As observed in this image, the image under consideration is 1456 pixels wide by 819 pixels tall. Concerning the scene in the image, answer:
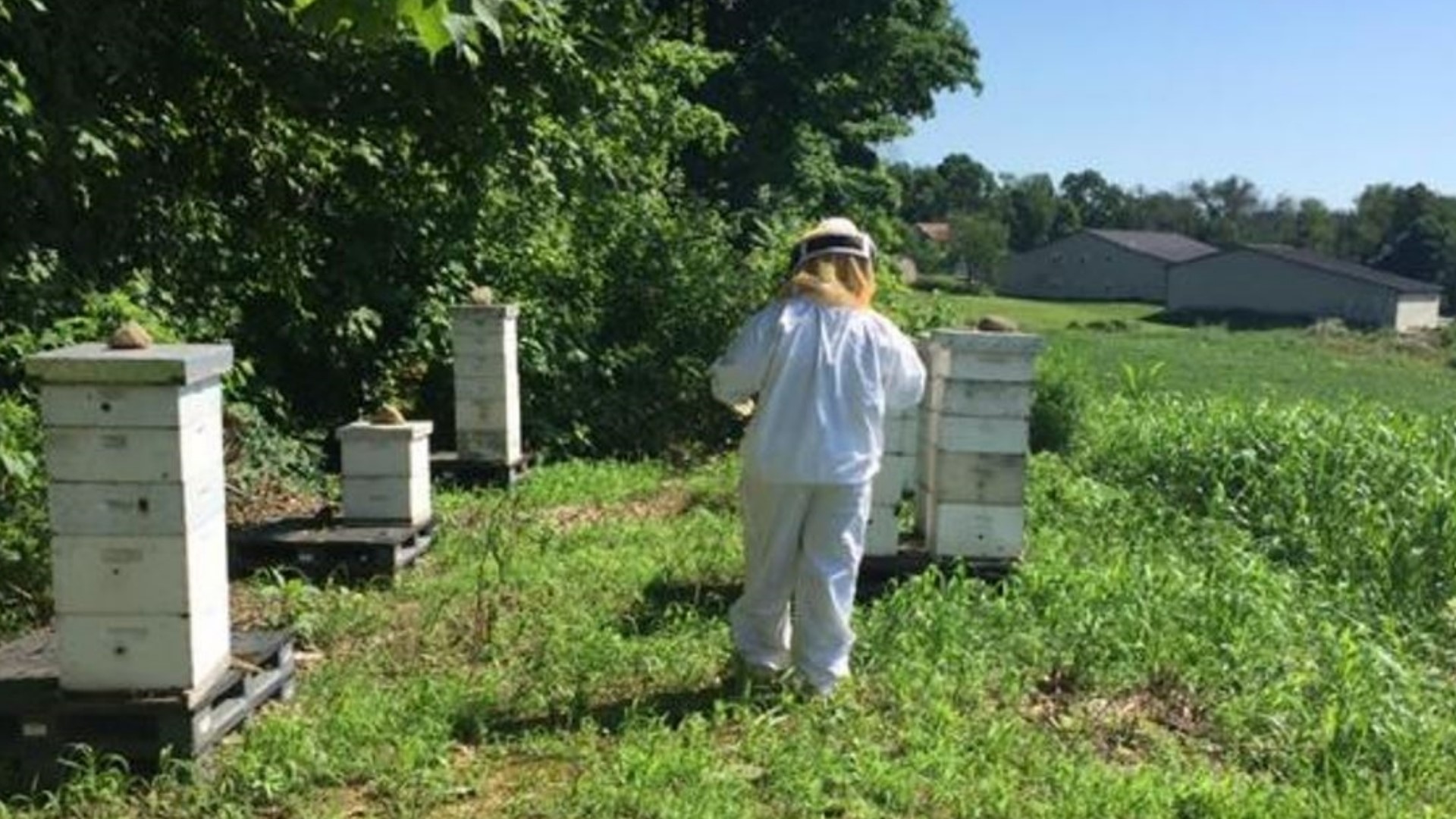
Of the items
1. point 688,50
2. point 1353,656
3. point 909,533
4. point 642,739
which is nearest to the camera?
point 642,739

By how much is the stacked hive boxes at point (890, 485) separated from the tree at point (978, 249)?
101m

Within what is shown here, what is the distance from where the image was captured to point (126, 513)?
4.62 meters

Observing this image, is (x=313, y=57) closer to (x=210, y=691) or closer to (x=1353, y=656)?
(x=210, y=691)

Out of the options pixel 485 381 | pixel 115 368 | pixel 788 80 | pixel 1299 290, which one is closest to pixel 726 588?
pixel 115 368

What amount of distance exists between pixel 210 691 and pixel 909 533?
430cm

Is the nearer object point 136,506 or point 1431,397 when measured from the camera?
point 136,506

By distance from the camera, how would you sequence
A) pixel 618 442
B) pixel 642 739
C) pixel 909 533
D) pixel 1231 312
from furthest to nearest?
pixel 1231 312 → pixel 618 442 → pixel 909 533 → pixel 642 739

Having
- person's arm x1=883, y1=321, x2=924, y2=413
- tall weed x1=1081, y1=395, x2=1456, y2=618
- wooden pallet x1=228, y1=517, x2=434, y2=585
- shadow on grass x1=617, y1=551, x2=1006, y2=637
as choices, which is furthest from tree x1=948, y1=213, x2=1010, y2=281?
person's arm x1=883, y1=321, x2=924, y2=413

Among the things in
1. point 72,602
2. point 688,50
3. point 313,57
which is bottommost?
point 72,602

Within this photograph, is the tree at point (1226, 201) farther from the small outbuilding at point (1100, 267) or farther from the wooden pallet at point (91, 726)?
the wooden pallet at point (91, 726)

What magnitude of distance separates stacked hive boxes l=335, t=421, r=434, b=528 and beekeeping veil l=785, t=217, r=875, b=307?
11.2ft

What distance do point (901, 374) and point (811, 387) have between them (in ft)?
1.41

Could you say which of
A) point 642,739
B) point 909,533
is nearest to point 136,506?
point 642,739

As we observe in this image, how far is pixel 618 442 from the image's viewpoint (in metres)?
13.8
